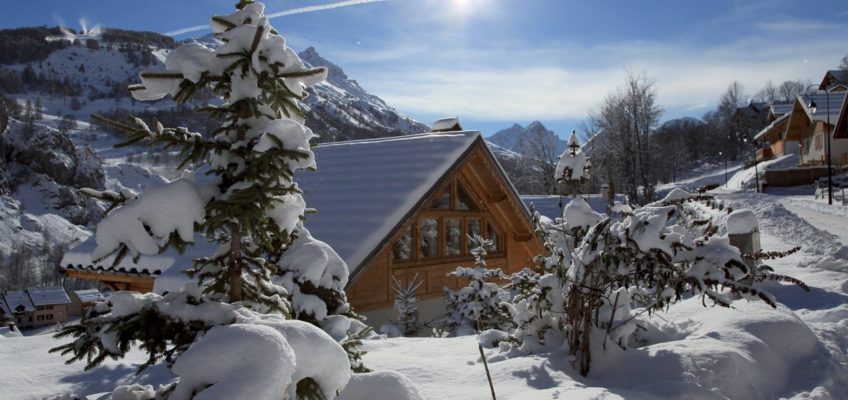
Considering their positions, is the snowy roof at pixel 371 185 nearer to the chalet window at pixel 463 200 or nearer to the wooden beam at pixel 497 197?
the chalet window at pixel 463 200

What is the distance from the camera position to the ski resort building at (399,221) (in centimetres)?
898

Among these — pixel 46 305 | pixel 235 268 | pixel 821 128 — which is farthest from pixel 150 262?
pixel 821 128

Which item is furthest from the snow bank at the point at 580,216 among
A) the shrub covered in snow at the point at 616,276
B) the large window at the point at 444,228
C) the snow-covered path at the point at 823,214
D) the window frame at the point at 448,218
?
the snow-covered path at the point at 823,214

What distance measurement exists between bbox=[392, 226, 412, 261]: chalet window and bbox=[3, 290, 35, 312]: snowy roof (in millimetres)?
35581

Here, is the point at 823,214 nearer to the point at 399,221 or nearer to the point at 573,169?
the point at 399,221

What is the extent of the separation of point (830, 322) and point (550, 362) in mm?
4282

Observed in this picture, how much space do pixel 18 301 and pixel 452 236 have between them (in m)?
37.0

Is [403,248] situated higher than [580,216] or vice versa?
[580,216]

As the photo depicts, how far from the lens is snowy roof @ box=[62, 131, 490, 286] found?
864 centimetres

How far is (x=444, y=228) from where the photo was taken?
37.8 feet

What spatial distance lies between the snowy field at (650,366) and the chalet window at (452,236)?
548 centimetres

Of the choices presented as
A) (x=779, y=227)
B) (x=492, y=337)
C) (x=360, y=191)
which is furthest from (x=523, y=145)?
(x=492, y=337)

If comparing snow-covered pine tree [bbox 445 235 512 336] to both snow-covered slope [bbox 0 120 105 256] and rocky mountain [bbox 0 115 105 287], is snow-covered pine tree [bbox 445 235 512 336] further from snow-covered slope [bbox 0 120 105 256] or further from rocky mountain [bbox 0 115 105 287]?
snow-covered slope [bbox 0 120 105 256]

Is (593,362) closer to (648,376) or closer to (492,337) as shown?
(648,376)
